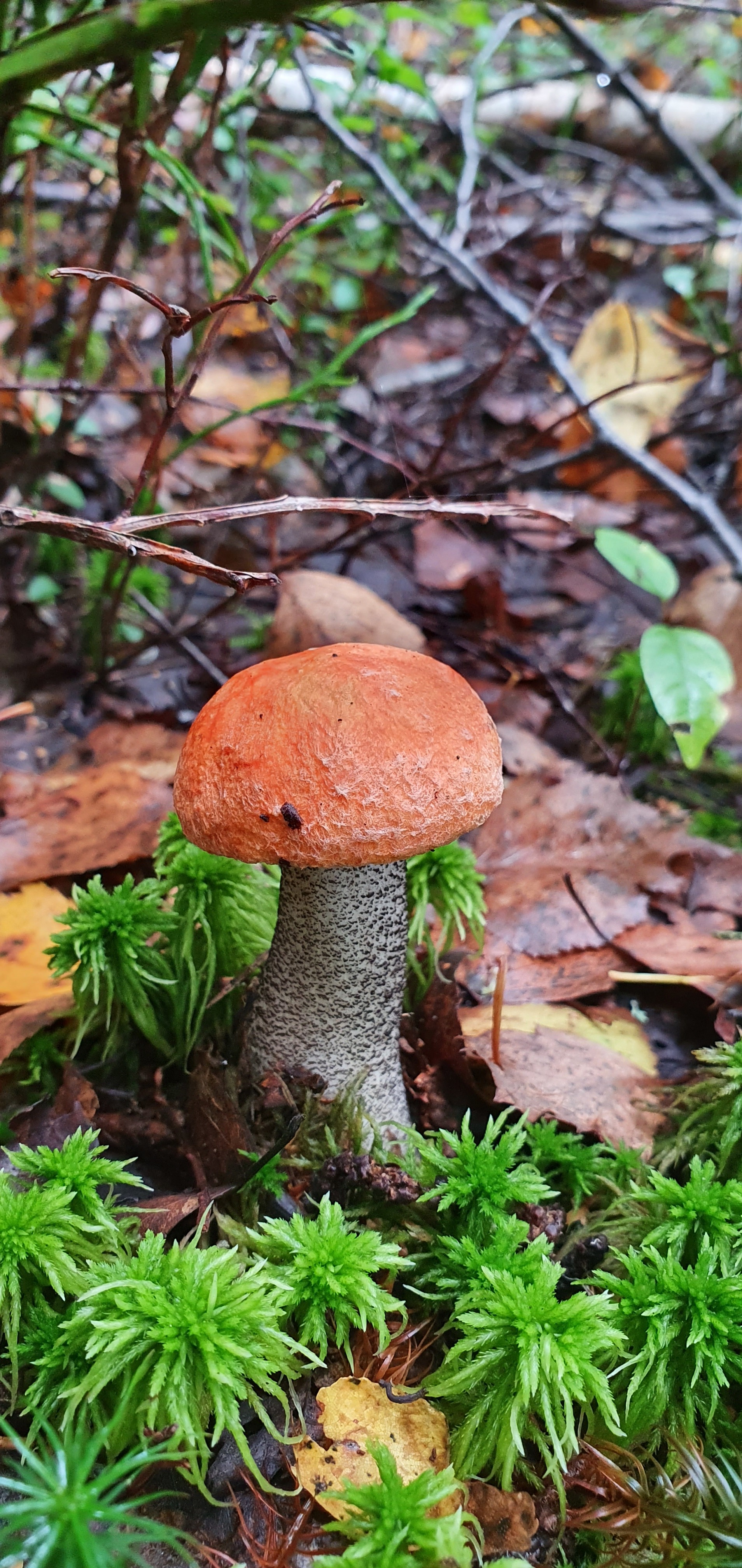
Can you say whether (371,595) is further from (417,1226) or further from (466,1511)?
(466,1511)

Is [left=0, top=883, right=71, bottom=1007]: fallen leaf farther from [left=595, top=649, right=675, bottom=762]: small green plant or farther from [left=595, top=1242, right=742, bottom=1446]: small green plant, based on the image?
[left=595, top=649, right=675, bottom=762]: small green plant

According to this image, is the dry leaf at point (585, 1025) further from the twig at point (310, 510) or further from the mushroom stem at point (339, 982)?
the twig at point (310, 510)

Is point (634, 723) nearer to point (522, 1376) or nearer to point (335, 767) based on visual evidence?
point (335, 767)

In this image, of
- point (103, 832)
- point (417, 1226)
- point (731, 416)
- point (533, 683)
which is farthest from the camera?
point (731, 416)

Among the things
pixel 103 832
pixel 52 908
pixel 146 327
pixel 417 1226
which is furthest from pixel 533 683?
pixel 146 327

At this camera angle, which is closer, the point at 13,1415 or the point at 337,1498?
the point at 337,1498

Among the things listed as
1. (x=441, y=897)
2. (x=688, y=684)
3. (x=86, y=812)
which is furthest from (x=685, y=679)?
(x=86, y=812)

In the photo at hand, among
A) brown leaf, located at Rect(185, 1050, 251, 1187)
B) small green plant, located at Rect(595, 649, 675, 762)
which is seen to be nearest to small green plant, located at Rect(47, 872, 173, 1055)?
brown leaf, located at Rect(185, 1050, 251, 1187)
